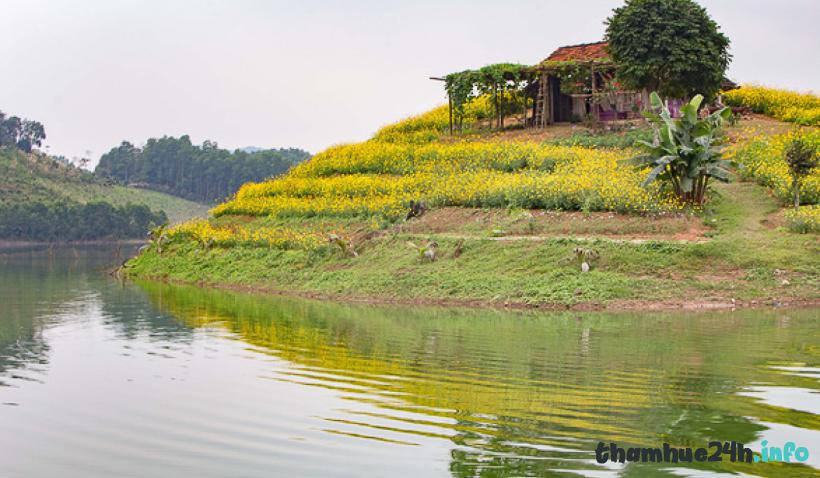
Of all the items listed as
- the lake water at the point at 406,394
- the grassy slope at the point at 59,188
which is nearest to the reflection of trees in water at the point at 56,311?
the lake water at the point at 406,394

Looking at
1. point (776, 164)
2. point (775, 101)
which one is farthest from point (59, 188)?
point (776, 164)

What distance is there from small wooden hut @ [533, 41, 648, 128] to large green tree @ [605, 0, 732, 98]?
2379 mm

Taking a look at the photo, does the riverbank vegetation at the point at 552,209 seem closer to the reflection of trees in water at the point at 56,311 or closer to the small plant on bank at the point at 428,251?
the small plant on bank at the point at 428,251

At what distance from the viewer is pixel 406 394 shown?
1066 cm

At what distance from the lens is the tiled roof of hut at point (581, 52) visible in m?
40.3

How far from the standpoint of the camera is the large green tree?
33.4m

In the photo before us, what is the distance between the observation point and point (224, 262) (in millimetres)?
32844

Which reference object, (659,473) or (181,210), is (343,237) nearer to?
(659,473)

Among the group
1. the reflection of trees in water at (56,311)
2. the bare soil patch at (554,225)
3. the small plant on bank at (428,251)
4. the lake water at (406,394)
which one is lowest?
the reflection of trees in water at (56,311)

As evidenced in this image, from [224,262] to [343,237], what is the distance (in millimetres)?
4951

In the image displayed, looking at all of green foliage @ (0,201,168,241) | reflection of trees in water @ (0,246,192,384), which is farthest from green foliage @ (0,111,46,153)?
reflection of trees in water @ (0,246,192,384)

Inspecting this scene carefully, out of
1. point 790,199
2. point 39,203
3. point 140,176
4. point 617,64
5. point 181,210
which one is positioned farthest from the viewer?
point 140,176

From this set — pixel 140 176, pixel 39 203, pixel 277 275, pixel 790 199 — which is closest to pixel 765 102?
pixel 790 199

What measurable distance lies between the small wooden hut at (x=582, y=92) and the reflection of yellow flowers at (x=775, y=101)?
166 inches
